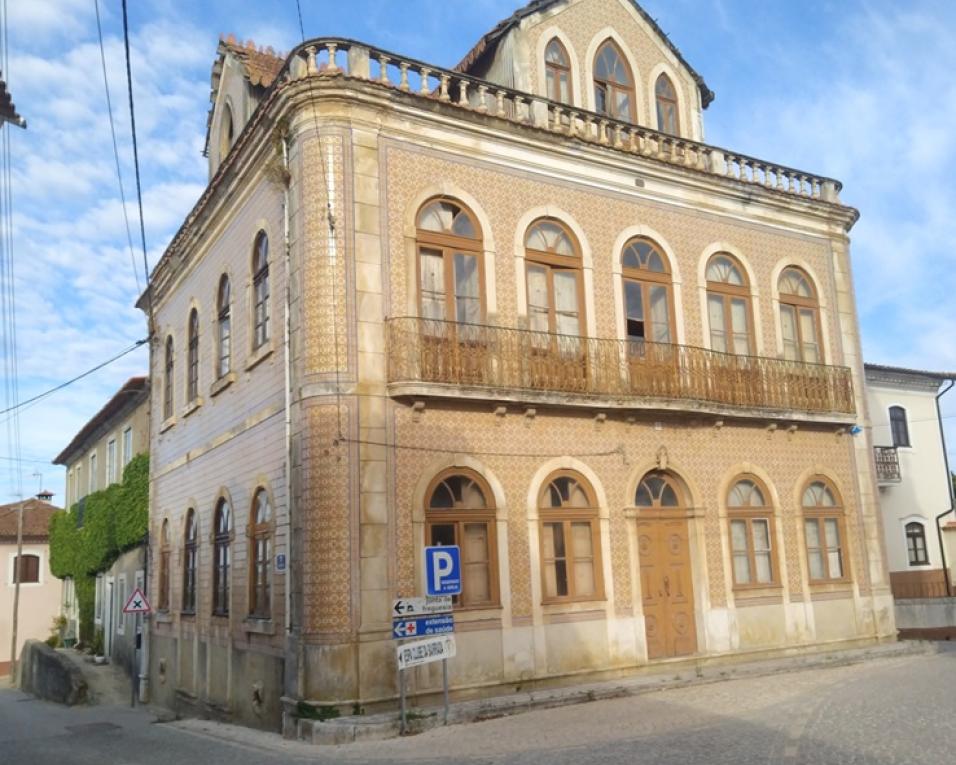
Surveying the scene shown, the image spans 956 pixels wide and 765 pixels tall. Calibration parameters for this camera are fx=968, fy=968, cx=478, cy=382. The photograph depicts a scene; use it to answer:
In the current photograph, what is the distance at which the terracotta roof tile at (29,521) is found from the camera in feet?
141

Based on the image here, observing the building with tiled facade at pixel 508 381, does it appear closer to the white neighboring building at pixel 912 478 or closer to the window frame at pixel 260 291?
the window frame at pixel 260 291

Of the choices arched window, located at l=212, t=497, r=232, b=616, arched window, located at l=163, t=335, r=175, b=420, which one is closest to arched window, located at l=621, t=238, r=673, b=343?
arched window, located at l=212, t=497, r=232, b=616

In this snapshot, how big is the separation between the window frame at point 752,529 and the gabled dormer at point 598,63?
6804mm

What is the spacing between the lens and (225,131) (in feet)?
63.1

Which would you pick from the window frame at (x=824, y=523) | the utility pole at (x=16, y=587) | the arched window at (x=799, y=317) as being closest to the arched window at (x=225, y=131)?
the arched window at (x=799, y=317)

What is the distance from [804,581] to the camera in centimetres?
1673

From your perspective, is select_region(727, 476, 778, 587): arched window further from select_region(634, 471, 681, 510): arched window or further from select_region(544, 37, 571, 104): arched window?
select_region(544, 37, 571, 104): arched window

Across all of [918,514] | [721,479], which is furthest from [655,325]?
[918,514]

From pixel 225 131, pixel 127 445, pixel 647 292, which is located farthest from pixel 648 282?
pixel 127 445

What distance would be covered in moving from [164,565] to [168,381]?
3.92 metres

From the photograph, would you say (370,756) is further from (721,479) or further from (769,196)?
(769,196)

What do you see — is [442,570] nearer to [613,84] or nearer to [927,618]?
[613,84]

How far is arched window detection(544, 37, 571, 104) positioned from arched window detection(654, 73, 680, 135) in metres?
2.21

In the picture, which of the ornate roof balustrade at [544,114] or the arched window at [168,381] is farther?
the arched window at [168,381]
